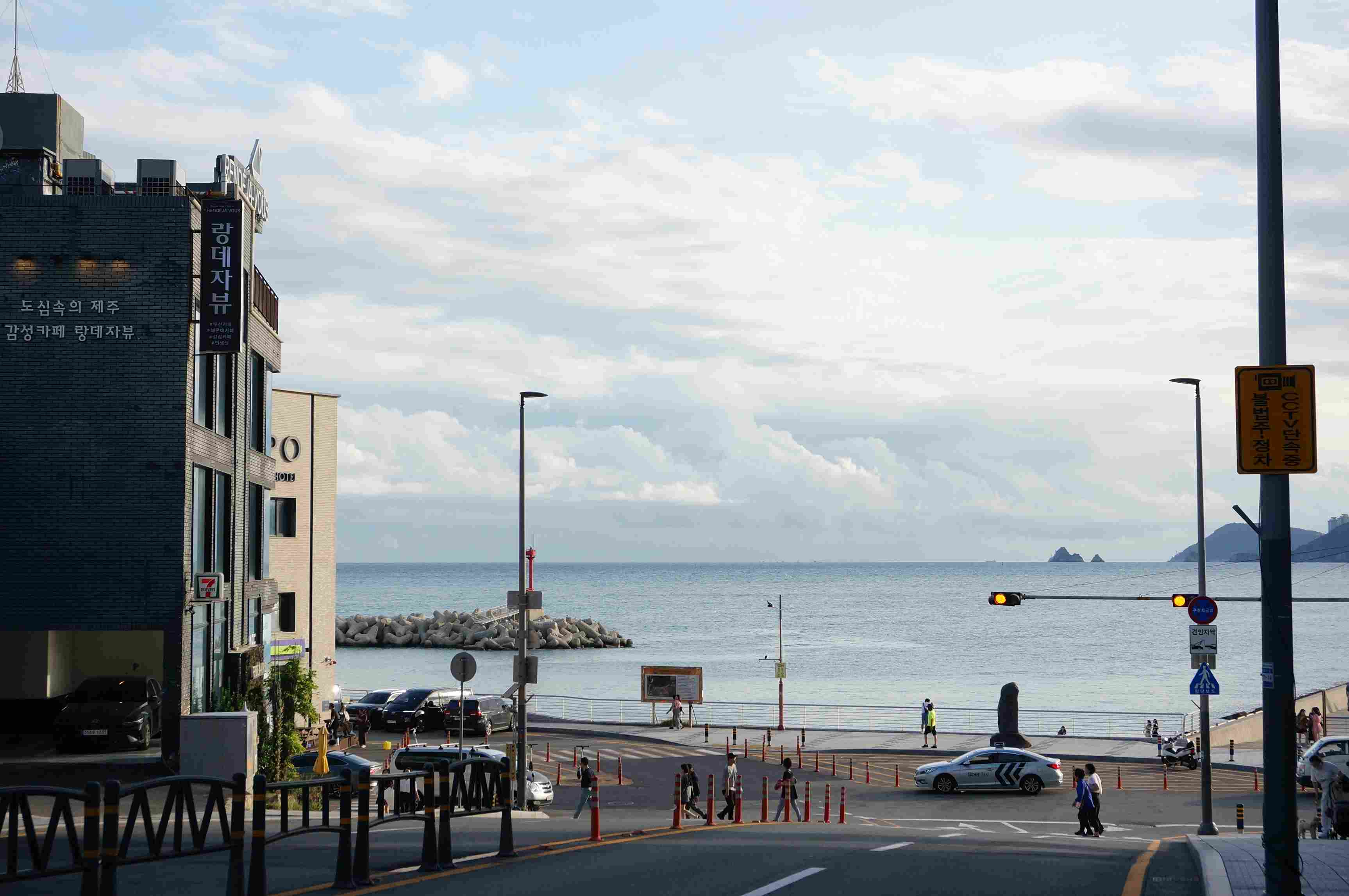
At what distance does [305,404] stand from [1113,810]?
3440cm

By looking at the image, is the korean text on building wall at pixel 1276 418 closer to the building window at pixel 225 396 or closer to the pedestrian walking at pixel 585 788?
the pedestrian walking at pixel 585 788

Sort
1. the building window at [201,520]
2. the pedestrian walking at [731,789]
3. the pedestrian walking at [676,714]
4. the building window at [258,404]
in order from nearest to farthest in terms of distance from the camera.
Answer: the building window at [201,520]
the pedestrian walking at [731,789]
the building window at [258,404]
the pedestrian walking at [676,714]

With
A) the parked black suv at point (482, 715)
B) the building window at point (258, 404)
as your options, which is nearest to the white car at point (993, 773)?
the parked black suv at point (482, 715)

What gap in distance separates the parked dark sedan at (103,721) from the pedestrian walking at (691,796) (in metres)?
12.5

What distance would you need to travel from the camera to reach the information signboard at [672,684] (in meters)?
59.1

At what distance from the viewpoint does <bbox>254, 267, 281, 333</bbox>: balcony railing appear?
36.2m

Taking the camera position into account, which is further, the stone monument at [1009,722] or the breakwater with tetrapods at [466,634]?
the breakwater with tetrapods at [466,634]

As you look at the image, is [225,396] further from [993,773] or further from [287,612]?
[993,773]

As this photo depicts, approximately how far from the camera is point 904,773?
43.4 m

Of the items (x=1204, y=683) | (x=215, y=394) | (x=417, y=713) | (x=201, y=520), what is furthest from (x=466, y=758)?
(x=417, y=713)

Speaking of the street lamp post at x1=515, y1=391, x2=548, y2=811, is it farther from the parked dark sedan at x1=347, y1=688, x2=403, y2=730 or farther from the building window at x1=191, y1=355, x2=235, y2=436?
the parked dark sedan at x1=347, y1=688, x2=403, y2=730

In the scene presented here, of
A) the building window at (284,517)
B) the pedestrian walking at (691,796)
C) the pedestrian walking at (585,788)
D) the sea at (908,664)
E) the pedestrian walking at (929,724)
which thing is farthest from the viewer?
the sea at (908,664)

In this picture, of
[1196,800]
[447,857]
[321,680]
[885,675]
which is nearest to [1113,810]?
[1196,800]

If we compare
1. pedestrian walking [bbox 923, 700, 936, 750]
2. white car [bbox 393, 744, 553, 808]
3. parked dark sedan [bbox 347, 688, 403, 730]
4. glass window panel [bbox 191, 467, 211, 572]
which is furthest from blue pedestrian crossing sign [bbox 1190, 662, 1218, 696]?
parked dark sedan [bbox 347, 688, 403, 730]
